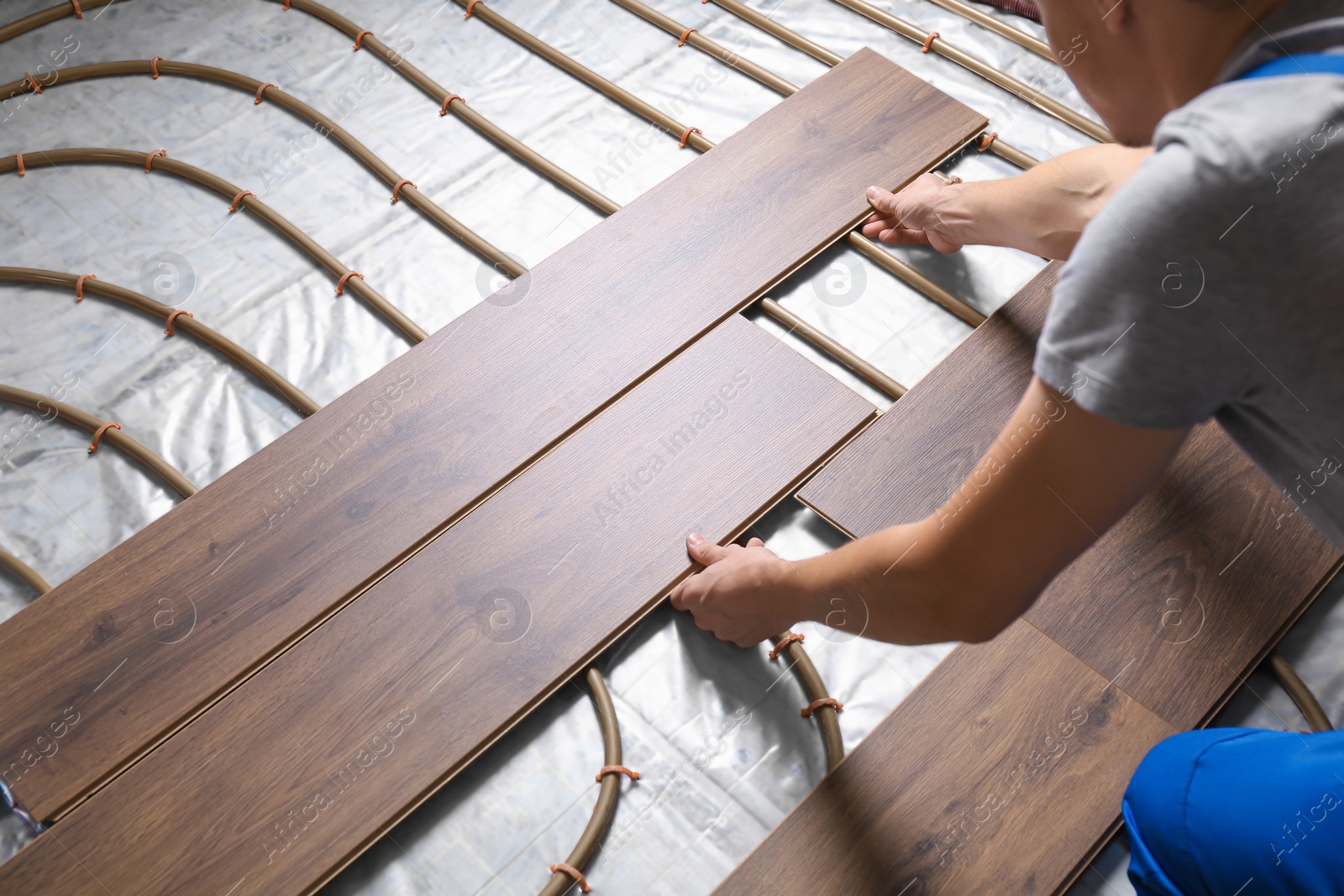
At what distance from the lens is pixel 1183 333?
2.26 feet

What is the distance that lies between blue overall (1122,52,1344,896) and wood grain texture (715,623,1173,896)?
0.38ft

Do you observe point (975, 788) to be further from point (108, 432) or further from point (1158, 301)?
point (108, 432)

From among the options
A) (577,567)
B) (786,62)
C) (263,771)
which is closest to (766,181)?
(786,62)

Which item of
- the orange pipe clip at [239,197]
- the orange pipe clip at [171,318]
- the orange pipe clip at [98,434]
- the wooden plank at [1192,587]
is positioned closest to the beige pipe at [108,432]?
the orange pipe clip at [98,434]

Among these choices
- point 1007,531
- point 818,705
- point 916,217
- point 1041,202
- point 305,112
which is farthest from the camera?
point 305,112

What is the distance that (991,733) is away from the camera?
4.93 feet

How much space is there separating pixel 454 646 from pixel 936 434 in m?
0.98

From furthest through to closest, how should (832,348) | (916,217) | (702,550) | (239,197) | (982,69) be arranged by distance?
(982,69) → (239,197) → (916,217) → (832,348) → (702,550)

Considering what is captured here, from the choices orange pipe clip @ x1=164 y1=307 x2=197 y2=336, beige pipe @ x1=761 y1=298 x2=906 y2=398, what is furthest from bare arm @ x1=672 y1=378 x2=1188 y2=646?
orange pipe clip @ x1=164 y1=307 x2=197 y2=336

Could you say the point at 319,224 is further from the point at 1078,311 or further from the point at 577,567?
the point at 1078,311

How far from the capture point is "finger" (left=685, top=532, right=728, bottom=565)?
1632mm

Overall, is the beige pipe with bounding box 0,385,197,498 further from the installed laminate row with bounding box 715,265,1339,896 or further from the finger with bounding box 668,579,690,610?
the installed laminate row with bounding box 715,265,1339,896

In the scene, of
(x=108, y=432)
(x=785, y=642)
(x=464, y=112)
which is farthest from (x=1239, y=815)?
(x=464, y=112)

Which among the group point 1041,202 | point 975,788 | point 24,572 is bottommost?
point 975,788
